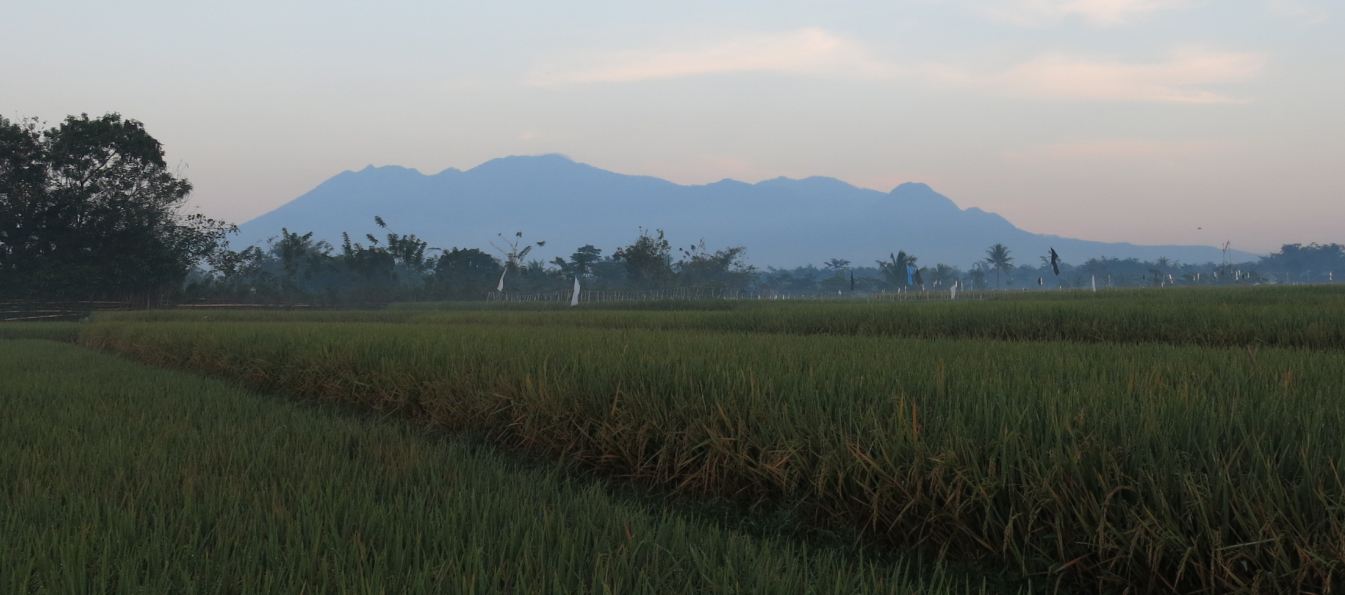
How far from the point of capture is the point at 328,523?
2.03 metres

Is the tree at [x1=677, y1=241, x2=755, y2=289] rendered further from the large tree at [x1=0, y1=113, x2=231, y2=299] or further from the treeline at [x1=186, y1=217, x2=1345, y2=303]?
the large tree at [x1=0, y1=113, x2=231, y2=299]

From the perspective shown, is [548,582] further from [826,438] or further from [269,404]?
[269,404]

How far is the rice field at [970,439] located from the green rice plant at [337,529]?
261mm

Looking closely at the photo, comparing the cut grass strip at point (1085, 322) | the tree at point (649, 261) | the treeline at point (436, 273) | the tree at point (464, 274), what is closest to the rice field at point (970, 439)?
the cut grass strip at point (1085, 322)

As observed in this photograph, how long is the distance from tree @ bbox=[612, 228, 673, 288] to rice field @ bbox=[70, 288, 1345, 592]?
43.2m

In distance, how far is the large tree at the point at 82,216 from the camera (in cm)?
2919

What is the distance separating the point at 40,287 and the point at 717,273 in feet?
131

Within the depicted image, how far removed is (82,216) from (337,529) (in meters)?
36.6

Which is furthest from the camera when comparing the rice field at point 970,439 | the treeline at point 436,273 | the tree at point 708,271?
the tree at point 708,271

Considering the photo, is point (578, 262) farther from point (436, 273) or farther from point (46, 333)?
point (46, 333)

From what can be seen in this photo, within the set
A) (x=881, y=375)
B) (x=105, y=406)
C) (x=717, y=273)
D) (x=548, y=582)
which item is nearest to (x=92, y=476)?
(x=548, y=582)

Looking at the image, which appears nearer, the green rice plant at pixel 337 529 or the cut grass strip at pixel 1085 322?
the green rice plant at pixel 337 529

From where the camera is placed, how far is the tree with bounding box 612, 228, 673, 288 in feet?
161

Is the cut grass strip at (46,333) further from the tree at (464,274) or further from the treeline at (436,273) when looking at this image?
the tree at (464,274)
